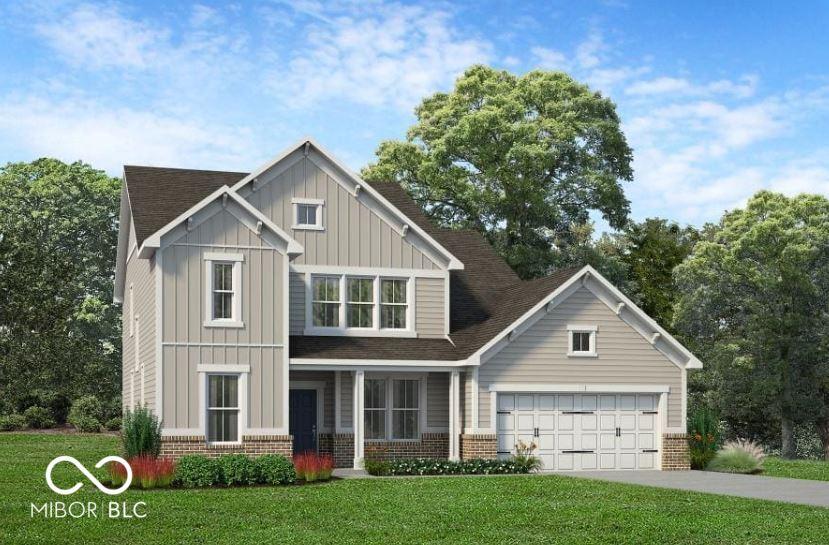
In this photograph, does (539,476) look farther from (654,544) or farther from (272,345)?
(654,544)

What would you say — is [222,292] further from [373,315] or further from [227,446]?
[373,315]

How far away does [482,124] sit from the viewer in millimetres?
51969

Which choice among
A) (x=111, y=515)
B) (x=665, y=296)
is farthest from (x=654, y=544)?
(x=665, y=296)

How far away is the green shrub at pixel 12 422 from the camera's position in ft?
165

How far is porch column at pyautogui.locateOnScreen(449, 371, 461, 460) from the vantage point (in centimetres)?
3312

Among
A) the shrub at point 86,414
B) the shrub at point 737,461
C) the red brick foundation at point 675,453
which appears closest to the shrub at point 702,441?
the shrub at point 737,461

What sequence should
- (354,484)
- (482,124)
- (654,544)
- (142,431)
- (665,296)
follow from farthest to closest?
1. (665,296)
2. (482,124)
3. (142,431)
4. (354,484)
5. (654,544)

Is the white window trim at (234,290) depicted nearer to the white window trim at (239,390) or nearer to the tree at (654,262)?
the white window trim at (239,390)

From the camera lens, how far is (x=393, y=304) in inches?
1363

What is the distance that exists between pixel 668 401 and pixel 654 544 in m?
17.4

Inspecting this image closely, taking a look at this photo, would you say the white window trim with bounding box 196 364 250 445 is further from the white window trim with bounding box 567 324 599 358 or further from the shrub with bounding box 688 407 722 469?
the shrub with bounding box 688 407 722 469

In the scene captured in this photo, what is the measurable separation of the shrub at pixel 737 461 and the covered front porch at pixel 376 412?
7.52 metres

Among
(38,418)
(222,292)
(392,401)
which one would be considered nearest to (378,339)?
(392,401)

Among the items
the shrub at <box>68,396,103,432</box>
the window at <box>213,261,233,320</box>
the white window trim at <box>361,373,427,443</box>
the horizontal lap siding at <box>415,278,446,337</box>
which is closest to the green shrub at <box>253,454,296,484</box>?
the window at <box>213,261,233,320</box>
